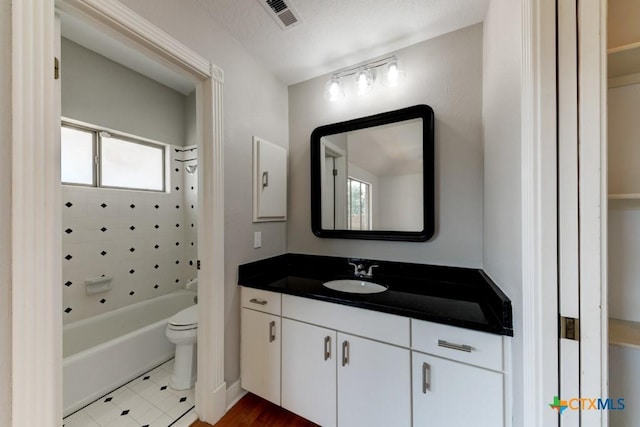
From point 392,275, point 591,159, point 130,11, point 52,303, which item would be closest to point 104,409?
point 52,303

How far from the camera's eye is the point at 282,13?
1369 millimetres

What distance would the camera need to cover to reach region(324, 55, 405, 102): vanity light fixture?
1.62m

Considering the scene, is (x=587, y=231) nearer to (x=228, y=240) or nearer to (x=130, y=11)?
(x=228, y=240)

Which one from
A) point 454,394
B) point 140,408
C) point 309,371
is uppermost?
point 454,394

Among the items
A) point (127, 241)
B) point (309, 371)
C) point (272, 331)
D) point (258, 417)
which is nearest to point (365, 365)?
point (309, 371)

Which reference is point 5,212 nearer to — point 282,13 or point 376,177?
point 282,13

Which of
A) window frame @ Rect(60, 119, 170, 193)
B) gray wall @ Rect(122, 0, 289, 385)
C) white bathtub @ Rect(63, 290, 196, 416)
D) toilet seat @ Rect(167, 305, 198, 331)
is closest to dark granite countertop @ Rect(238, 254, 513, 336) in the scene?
gray wall @ Rect(122, 0, 289, 385)

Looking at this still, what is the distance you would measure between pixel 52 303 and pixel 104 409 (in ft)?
4.22

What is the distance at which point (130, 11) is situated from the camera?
3.36 feet

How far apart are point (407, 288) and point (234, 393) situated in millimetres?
1319

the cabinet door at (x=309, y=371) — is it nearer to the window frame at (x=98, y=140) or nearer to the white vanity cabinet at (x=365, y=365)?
the white vanity cabinet at (x=365, y=365)

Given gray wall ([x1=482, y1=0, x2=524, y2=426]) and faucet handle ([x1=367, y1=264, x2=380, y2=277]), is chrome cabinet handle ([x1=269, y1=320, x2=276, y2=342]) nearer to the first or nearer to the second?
faucet handle ([x1=367, y1=264, x2=380, y2=277])

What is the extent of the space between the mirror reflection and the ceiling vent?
0.76m

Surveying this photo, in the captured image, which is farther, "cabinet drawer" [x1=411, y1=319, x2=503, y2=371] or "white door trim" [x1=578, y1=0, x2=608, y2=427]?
"cabinet drawer" [x1=411, y1=319, x2=503, y2=371]
